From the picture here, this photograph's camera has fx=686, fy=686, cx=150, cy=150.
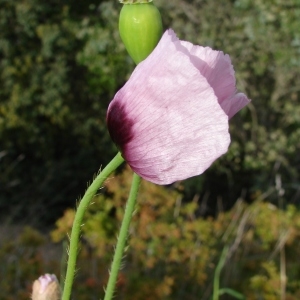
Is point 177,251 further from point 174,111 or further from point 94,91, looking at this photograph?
point 174,111

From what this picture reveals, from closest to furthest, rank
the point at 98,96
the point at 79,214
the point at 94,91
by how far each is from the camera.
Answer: the point at 79,214, the point at 94,91, the point at 98,96

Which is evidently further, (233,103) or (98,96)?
(98,96)

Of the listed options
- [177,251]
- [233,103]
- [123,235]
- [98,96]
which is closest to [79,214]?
[123,235]

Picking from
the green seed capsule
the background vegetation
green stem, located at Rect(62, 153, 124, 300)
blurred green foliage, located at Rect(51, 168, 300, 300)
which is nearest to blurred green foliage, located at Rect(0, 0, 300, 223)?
the background vegetation

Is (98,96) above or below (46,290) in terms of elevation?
below

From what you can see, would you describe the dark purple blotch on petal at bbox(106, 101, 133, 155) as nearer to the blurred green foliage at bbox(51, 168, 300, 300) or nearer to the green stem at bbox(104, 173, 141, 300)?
the green stem at bbox(104, 173, 141, 300)

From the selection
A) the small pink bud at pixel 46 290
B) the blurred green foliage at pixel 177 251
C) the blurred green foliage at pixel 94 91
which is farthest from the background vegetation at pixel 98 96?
the small pink bud at pixel 46 290

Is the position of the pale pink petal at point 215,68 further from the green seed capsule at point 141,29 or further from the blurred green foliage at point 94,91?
the blurred green foliage at point 94,91

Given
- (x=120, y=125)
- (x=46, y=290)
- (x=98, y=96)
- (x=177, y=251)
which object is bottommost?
(x=177, y=251)
